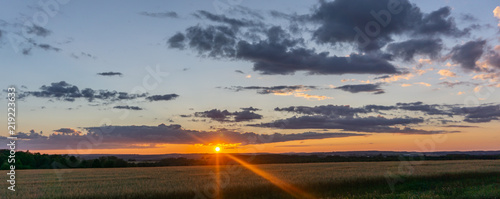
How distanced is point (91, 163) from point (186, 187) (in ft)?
189

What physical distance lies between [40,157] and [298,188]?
69337 millimetres

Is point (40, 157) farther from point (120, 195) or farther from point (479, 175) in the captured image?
point (479, 175)

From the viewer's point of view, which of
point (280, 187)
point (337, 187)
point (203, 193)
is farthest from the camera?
point (337, 187)

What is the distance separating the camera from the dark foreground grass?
72.1 feet

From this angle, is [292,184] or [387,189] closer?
[292,184]

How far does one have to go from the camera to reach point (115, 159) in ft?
257

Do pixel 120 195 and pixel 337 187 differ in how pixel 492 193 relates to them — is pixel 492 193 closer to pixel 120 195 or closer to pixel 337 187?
pixel 337 187

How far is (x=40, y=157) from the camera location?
78.4 meters

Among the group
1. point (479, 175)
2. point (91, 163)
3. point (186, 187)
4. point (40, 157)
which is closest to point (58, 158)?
point (40, 157)

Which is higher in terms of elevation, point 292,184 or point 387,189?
point 292,184

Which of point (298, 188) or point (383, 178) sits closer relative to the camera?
point (298, 188)

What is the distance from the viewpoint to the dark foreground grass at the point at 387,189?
72.1 ft

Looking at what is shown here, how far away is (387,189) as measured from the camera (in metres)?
29.3

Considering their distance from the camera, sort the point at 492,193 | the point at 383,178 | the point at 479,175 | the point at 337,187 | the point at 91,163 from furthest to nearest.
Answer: the point at 91,163
the point at 479,175
the point at 383,178
the point at 337,187
the point at 492,193
